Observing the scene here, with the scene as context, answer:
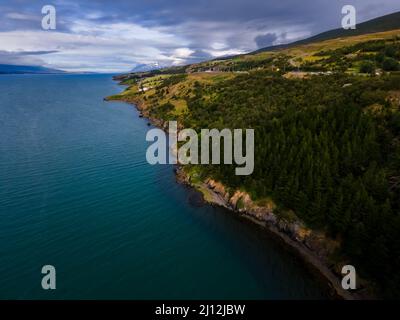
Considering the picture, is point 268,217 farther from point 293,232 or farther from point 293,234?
point 293,234

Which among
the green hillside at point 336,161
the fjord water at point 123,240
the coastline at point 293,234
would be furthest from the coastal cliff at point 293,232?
the fjord water at point 123,240

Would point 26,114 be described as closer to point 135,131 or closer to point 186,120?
point 135,131

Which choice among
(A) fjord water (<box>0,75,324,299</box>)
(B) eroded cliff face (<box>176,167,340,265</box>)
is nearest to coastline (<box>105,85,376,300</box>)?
(B) eroded cliff face (<box>176,167,340,265</box>)

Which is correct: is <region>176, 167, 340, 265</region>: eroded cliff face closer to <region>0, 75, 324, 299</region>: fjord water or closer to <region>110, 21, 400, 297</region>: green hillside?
<region>110, 21, 400, 297</region>: green hillside

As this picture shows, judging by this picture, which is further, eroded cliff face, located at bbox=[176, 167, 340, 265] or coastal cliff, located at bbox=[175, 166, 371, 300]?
eroded cliff face, located at bbox=[176, 167, 340, 265]

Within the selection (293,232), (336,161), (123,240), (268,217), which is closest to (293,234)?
(293,232)
